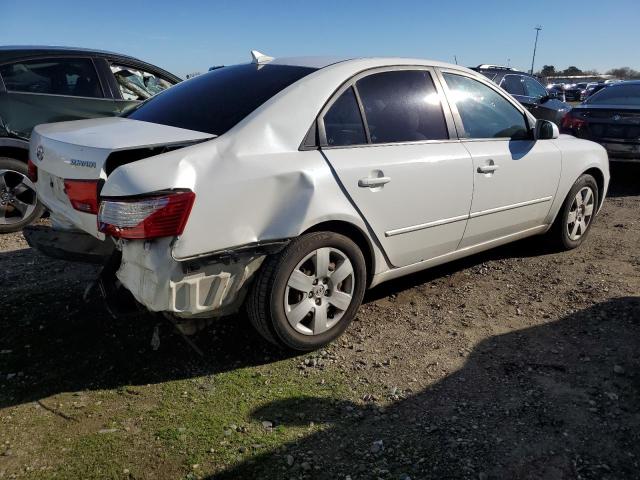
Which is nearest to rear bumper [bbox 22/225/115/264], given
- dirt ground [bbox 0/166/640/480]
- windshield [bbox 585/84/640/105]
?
dirt ground [bbox 0/166/640/480]

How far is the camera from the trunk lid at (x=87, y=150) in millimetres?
2691

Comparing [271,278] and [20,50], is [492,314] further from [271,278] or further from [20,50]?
[20,50]

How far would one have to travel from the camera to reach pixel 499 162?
3965mm

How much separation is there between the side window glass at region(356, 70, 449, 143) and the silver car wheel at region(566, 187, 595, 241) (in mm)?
1910

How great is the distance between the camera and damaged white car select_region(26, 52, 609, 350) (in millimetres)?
2598

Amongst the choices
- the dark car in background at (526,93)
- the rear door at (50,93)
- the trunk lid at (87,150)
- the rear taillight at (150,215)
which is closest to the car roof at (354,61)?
the trunk lid at (87,150)

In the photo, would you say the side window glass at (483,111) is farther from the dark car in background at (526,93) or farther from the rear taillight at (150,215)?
the dark car in background at (526,93)

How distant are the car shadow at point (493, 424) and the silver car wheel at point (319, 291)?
1.62 ft

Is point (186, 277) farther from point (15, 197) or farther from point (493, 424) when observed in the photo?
point (15, 197)

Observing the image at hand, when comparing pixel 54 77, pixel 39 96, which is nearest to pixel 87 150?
pixel 39 96

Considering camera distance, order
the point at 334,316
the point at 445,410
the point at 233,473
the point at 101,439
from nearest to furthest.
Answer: the point at 233,473 < the point at 101,439 < the point at 445,410 < the point at 334,316

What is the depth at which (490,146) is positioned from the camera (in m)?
3.95

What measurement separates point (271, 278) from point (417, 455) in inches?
44.3

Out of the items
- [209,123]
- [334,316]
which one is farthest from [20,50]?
[334,316]
